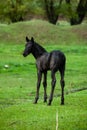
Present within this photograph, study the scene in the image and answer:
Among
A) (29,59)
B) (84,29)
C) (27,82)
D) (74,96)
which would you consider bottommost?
(84,29)

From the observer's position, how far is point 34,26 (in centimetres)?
5697

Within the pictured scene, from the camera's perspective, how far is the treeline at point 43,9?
66.6 metres

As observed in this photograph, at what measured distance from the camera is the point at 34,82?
28422mm

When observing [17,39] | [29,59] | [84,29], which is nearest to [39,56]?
[29,59]

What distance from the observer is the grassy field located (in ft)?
49.8

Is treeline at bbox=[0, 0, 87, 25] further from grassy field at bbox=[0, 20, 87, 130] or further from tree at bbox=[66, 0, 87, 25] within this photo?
grassy field at bbox=[0, 20, 87, 130]

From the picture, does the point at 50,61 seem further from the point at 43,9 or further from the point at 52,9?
the point at 43,9

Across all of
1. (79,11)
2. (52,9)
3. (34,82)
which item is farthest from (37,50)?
(79,11)

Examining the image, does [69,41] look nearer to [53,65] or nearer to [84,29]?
[84,29]

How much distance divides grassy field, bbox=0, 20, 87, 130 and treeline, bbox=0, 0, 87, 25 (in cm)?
927

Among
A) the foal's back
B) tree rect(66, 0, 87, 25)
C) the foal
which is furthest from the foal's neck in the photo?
tree rect(66, 0, 87, 25)

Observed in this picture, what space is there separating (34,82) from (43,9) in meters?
41.6

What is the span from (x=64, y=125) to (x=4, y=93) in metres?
9.39

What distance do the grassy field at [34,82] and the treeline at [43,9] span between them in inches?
365
